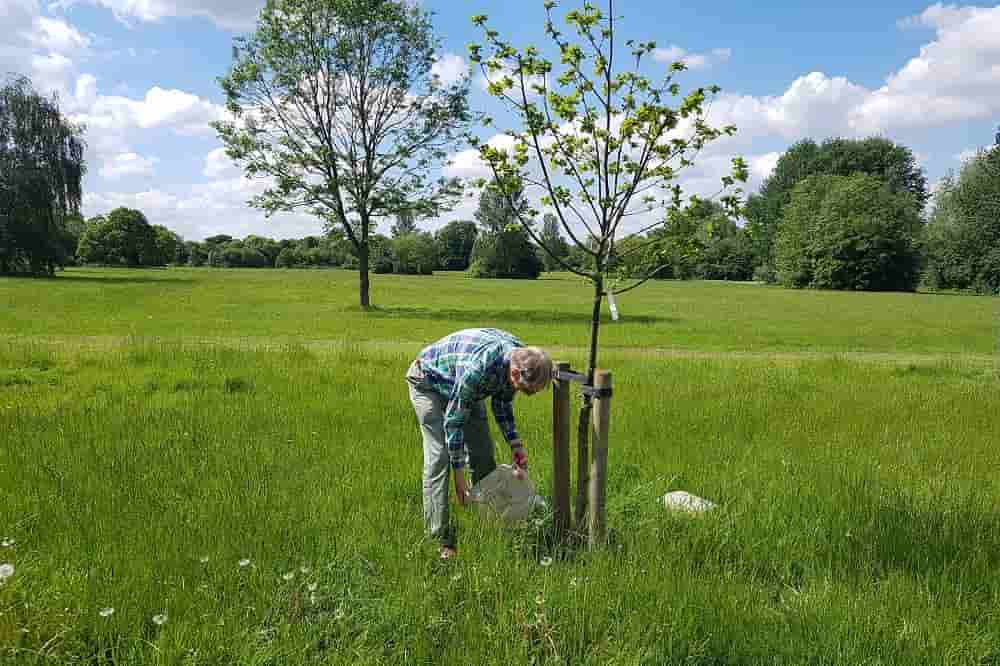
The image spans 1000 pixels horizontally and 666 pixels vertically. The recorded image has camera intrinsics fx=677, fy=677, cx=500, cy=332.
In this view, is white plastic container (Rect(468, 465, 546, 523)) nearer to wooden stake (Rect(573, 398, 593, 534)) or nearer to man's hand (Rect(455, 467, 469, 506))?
man's hand (Rect(455, 467, 469, 506))

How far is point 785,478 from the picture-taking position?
6.10m

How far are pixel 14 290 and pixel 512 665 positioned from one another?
4250cm

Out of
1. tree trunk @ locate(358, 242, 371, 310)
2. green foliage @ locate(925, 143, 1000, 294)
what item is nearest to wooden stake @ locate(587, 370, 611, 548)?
tree trunk @ locate(358, 242, 371, 310)

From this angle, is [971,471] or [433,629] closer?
[433,629]

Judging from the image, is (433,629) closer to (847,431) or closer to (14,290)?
(847,431)

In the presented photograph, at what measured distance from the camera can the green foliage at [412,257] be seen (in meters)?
96.1

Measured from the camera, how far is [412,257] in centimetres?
9638

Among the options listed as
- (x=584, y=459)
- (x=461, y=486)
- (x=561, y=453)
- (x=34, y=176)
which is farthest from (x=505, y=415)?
(x=34, y=176)

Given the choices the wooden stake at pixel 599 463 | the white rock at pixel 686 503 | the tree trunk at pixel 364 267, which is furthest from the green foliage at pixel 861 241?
the wooden stake at pixel 599 463

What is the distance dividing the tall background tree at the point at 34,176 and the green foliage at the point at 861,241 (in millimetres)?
69705

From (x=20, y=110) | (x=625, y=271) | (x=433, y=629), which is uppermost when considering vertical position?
(x=20, y=110)

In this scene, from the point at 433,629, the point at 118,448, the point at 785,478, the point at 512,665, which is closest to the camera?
the point at 512,665

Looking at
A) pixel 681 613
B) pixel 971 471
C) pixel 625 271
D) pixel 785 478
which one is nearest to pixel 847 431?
pixel 971 471

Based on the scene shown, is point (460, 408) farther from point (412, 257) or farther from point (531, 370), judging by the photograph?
point (412, 257)
